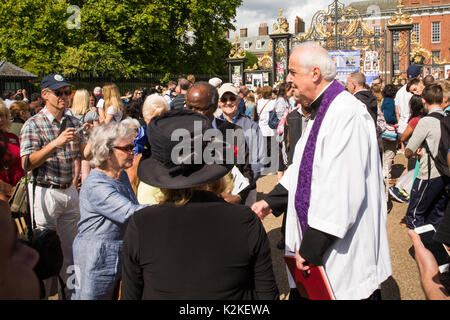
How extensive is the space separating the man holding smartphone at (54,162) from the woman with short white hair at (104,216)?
952 mm

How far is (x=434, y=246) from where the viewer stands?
7.17 ft

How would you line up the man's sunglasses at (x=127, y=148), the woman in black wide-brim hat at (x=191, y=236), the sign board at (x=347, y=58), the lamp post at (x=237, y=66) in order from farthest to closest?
the lamp post at (x=237, y=66)
the sign board at (x=347, y=58)
the man's sunglasses at (x=127, y=148)
the woman in black wide-brim hat at (x=191, y=236)

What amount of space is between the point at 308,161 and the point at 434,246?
0.82 m

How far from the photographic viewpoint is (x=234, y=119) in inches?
191

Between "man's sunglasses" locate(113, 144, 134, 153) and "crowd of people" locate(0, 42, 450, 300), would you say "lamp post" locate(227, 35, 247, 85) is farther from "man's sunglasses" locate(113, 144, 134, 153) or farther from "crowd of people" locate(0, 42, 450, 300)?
"man's sunglasses" locate(113, 144, 134, 153)

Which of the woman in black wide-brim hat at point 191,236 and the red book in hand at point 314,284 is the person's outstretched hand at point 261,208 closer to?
the red book in hand at point 314,284

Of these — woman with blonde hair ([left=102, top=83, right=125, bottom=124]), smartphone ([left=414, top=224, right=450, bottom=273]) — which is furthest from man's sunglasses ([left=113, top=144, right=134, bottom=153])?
woman with blonde hair ([left=102, top=83, right=125, bottom=124])

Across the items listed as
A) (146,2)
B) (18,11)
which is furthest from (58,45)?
(146,2)

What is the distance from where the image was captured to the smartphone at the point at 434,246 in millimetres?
2094

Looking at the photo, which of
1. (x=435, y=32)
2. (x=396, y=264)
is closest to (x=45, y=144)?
(x=396, y=264)

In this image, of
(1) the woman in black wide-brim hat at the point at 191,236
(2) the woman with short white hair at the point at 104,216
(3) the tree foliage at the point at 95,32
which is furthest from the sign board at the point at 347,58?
(1) the woman in black wide-brim hat at the point at 191,236

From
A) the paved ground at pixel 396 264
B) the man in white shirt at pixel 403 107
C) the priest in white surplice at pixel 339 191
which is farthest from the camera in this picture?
the man in white shirt at pixel 403 107

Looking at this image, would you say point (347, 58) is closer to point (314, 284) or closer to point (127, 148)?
point (127, 148)
